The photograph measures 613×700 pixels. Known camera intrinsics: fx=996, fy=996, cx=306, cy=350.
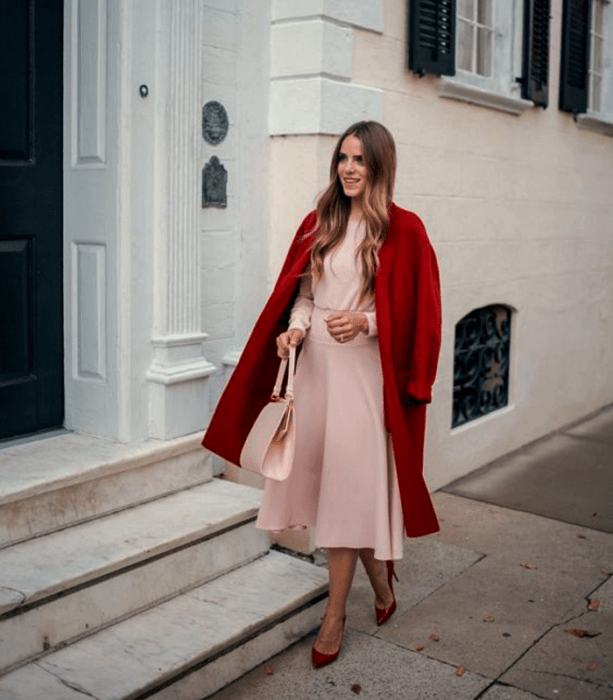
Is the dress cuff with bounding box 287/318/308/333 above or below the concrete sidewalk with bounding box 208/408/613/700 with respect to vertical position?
above

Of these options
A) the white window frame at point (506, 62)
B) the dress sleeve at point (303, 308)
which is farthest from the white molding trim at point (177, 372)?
the white window frame at point (506, 62)

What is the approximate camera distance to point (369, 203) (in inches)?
145

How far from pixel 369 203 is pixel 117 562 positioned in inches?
63.5

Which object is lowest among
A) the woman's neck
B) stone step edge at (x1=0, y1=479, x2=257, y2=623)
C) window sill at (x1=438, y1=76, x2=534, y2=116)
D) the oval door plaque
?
stone step edge at (x1=0, y1=479, x2=257, y2=623)

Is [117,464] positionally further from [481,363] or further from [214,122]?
[481,363]

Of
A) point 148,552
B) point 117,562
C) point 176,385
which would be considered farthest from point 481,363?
point 117,562

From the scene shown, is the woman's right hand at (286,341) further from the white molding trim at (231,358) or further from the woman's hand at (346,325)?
the white molding trim at (231,358)

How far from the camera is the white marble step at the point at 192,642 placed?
3238 mm

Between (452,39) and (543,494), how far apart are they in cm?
275

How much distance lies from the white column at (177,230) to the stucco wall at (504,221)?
595mm

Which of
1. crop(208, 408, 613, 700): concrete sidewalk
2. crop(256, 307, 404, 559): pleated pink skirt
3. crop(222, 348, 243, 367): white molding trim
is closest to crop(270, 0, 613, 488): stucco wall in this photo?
crop(222, 348, 243, 367): white molding trim

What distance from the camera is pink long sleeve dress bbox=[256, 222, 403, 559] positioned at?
3713 mm

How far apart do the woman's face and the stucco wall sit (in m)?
1.12

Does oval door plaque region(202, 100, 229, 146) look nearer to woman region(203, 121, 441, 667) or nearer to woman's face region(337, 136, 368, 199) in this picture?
woman region(203, 121, 441, 667)
